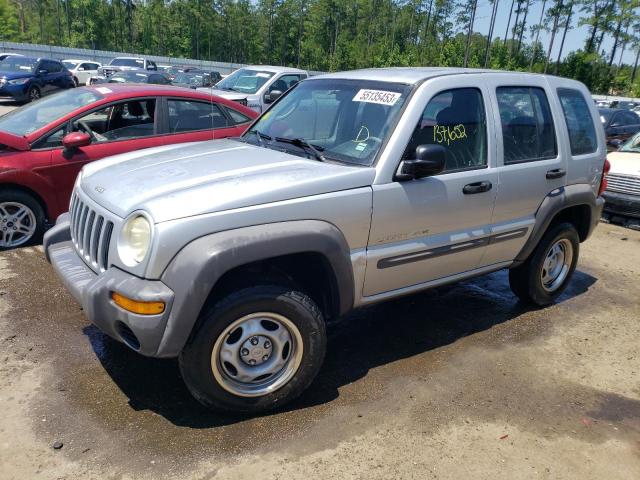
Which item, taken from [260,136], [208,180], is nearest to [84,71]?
[260,136]

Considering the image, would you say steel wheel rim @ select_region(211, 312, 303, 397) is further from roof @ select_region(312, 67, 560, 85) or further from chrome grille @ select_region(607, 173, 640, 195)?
chrome grille @ select_region(607, 173, 640, 195)

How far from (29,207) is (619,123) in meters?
13.7

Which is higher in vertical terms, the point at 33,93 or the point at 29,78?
the point at 29,78

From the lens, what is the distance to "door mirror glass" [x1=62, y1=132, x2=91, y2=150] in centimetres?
546

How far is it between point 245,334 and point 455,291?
2.88 metres

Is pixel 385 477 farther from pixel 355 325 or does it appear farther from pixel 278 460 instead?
pixel 355 325

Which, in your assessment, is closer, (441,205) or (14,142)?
(441,205)

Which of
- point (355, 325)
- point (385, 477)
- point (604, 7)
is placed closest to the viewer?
point (385, 477)

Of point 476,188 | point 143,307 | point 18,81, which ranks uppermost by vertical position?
point 476,188

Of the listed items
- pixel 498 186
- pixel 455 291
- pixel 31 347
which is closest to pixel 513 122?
pixel 498 186

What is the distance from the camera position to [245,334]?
3.11m

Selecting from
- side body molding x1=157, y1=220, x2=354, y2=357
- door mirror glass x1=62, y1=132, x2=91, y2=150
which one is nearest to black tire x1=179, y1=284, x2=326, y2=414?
side body molding x1=157, y1=220, x2=354, y2=357

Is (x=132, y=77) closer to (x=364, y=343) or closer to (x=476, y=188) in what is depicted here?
(x=364, y=343)

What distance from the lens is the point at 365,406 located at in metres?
3.41
